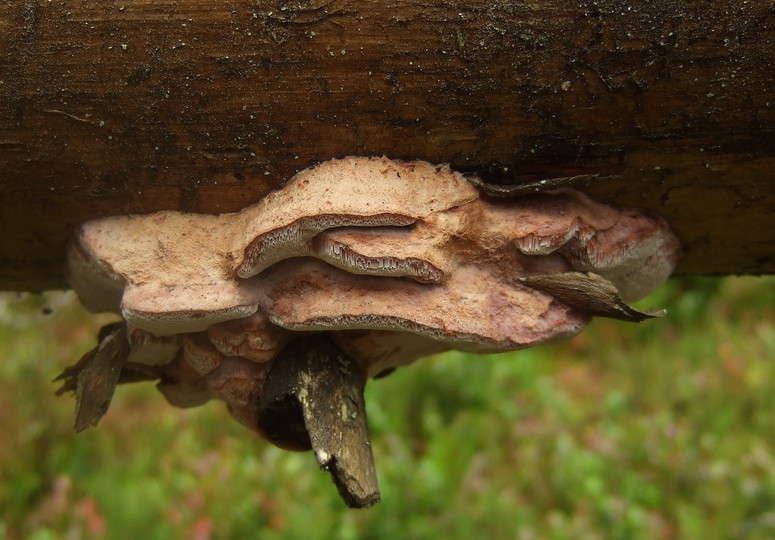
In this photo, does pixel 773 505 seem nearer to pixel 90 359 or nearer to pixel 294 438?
pixel 294 438

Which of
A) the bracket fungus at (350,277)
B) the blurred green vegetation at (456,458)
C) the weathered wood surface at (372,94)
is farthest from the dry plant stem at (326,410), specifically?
the blurred green vegetation at (456,458)

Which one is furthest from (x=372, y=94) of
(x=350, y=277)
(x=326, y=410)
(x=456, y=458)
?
(x=456, y=458)

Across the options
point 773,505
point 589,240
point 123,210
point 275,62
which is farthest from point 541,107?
point 773,505

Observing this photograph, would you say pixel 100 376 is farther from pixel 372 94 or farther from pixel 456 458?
pixel 456 458

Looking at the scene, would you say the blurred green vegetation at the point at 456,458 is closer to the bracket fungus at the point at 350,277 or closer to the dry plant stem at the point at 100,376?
the dry plant stem at the point at 100,376

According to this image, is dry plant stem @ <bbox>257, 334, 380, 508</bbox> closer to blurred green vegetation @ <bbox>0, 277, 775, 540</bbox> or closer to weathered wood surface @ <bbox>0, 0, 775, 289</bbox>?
weathered wood surface @ <bbox>0, 0, 775, 289</bbox>

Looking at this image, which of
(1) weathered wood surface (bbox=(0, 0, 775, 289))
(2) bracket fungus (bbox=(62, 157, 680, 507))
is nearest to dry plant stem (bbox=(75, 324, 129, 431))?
(2) bracket fungus (bbox=(62, 157, 680, 507))

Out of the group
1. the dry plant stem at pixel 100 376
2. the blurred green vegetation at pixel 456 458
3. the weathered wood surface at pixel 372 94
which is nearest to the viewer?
the weathered wood surface at pixel 372 94
